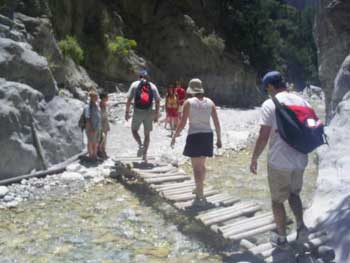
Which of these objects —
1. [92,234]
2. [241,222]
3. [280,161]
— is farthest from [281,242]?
[92,234]

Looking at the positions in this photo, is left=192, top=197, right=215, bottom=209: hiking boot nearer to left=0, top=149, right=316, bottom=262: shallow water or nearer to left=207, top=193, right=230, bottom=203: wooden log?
left=207, top=193, right=230, bottom=203: wooden log

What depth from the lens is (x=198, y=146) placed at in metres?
7.54

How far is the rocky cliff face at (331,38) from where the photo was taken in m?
11.5

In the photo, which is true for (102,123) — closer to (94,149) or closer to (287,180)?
(94,149)

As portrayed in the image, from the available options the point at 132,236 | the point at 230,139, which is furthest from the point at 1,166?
the point at 230,139

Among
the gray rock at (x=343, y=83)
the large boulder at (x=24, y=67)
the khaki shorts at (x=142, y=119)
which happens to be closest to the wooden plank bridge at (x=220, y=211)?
the khaki shorts at (x=142, y=119)

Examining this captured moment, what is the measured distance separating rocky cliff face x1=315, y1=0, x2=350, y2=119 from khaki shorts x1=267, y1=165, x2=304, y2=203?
608cm

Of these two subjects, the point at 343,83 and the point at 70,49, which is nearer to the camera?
the point at 343,83

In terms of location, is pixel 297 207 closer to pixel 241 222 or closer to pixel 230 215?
pixel 241 222

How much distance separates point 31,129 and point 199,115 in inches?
166

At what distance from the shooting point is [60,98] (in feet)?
38.2

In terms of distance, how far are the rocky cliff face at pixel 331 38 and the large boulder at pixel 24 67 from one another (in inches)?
250

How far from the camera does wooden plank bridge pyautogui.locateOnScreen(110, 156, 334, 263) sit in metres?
5.79

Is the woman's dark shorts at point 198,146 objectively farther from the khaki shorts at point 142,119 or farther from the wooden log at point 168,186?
the khaki shorts at point 142,119
